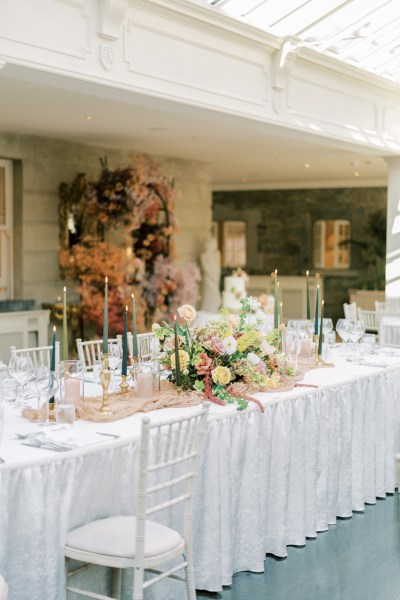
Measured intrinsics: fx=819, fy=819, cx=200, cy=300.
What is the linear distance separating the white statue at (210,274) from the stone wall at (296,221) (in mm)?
5175

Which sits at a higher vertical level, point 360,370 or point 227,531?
point 360,370

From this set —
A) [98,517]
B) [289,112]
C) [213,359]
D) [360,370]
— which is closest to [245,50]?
[289,112]

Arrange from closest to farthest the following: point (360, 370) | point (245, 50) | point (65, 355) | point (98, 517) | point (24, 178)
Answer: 1. point (98, 517)
2. point (65, 355)
3. point (360, 370)
4. point (245, 50)
5. point (24, 178)

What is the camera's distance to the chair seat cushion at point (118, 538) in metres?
3.20

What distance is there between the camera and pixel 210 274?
13.2m

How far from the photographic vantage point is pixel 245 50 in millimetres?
7293

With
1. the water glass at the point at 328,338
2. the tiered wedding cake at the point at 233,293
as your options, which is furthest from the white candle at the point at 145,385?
the tiered wedding cake at the point at 233,293

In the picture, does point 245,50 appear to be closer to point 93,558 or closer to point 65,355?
point 65,355

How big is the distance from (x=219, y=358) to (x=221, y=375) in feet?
0.49

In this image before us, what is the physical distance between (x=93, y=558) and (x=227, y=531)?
1.12 metres

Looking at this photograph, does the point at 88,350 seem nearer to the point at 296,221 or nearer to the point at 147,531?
the point at 147,531

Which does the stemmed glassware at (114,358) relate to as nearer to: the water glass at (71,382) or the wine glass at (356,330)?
the water glass at (71,382)

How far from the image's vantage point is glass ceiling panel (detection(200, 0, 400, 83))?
717 cm

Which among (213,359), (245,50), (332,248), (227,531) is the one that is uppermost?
(245,50)
